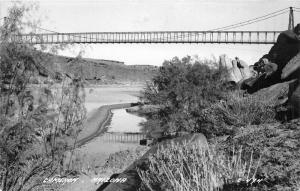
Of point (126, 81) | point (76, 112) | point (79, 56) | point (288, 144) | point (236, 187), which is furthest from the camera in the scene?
point (126, 81)

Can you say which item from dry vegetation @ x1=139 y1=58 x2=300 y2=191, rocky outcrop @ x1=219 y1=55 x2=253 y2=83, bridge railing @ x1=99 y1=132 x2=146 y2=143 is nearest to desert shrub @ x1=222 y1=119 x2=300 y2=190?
dry vegetation @ x1=139 y1=58 x2=300 y2=191

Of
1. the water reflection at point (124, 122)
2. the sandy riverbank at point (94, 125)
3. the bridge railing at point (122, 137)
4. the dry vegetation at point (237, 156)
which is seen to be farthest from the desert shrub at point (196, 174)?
the water reflection at point (124, 122)

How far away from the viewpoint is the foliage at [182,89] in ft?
109

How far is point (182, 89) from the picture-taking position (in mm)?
37312

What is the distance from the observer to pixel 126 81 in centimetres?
17425

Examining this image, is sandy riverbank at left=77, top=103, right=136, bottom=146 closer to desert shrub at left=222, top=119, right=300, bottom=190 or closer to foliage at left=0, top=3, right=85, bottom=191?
foliage at left=0, top=3, right=85, bottom=191

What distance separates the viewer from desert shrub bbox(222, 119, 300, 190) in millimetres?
6715

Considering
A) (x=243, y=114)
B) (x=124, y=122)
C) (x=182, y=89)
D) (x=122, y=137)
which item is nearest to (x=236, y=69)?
(x=124, y=122)

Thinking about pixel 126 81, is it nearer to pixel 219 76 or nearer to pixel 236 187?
pixel 219 76

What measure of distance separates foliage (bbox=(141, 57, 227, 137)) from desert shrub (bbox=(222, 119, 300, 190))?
1253cm

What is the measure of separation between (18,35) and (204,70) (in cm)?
3460

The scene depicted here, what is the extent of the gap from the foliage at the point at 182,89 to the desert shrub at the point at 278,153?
12530 mm

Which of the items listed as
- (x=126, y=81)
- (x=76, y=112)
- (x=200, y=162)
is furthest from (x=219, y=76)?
(x=126, y=81)

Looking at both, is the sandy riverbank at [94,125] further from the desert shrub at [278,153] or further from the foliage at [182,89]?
the desert shrub at [278,153]
